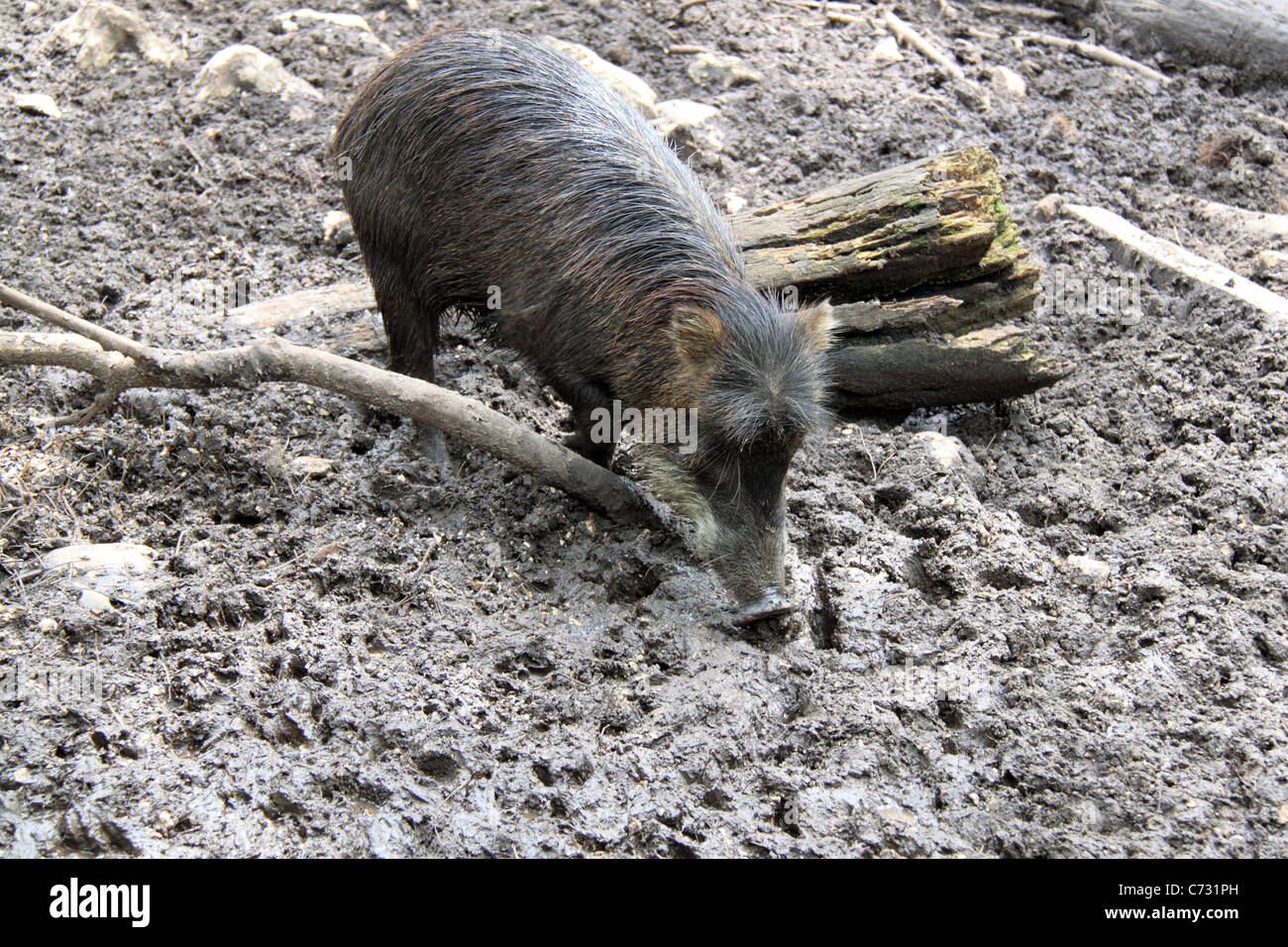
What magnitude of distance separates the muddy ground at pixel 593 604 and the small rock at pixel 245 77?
54 centimetres

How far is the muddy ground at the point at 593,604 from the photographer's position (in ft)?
9.84

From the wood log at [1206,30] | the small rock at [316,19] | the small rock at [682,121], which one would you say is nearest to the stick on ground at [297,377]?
the small rock at [682,121]

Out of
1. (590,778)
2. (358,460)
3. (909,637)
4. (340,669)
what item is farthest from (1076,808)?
(358,460)

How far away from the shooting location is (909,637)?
372 cm

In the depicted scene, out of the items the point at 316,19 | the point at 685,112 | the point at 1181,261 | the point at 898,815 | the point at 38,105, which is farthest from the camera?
the point at 316,19

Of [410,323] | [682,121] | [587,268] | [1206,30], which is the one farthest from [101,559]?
[1206,30]

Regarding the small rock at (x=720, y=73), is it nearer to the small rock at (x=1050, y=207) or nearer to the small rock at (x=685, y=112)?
the small rock at (x=685, y=112)

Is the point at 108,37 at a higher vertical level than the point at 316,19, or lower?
lower

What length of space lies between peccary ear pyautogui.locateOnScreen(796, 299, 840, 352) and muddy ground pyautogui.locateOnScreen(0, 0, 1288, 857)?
0.69m

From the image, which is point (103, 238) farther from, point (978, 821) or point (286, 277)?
point (978, 821)

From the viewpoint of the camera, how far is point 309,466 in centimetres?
432

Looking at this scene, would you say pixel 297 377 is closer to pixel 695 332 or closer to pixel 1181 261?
pixel 695 332

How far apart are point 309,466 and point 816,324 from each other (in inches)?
83.2

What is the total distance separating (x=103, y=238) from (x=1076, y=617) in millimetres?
5056
